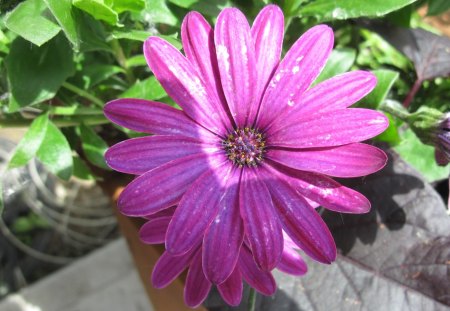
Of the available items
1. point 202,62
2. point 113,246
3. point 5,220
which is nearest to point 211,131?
point 202,62

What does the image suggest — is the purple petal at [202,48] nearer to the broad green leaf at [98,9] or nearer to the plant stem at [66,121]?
the broad green leaf at [98,9]

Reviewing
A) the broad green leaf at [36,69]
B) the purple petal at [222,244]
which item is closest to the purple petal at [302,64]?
the purple petal at [222,244]

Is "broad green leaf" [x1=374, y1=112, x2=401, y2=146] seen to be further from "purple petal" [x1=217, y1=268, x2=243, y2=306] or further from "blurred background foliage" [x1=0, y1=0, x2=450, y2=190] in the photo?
"purple petal" [x1=217, y1=268, x2=243, y2=306]

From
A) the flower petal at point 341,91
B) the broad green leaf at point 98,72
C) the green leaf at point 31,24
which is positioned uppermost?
the green leaf at point 31,24

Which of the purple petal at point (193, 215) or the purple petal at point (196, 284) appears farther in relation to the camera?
the purple petal at point (196, 284)

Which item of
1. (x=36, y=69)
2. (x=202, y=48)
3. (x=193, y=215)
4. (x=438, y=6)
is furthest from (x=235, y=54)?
(x=438, y=6)

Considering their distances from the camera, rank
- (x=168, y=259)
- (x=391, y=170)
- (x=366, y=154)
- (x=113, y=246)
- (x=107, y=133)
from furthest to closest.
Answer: (x=113, y=246)
(x=107, y=133)
(x=391, y=170)
(x=168, y=259)
(x=366, y=154)

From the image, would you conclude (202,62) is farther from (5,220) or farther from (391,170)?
(5,220)
